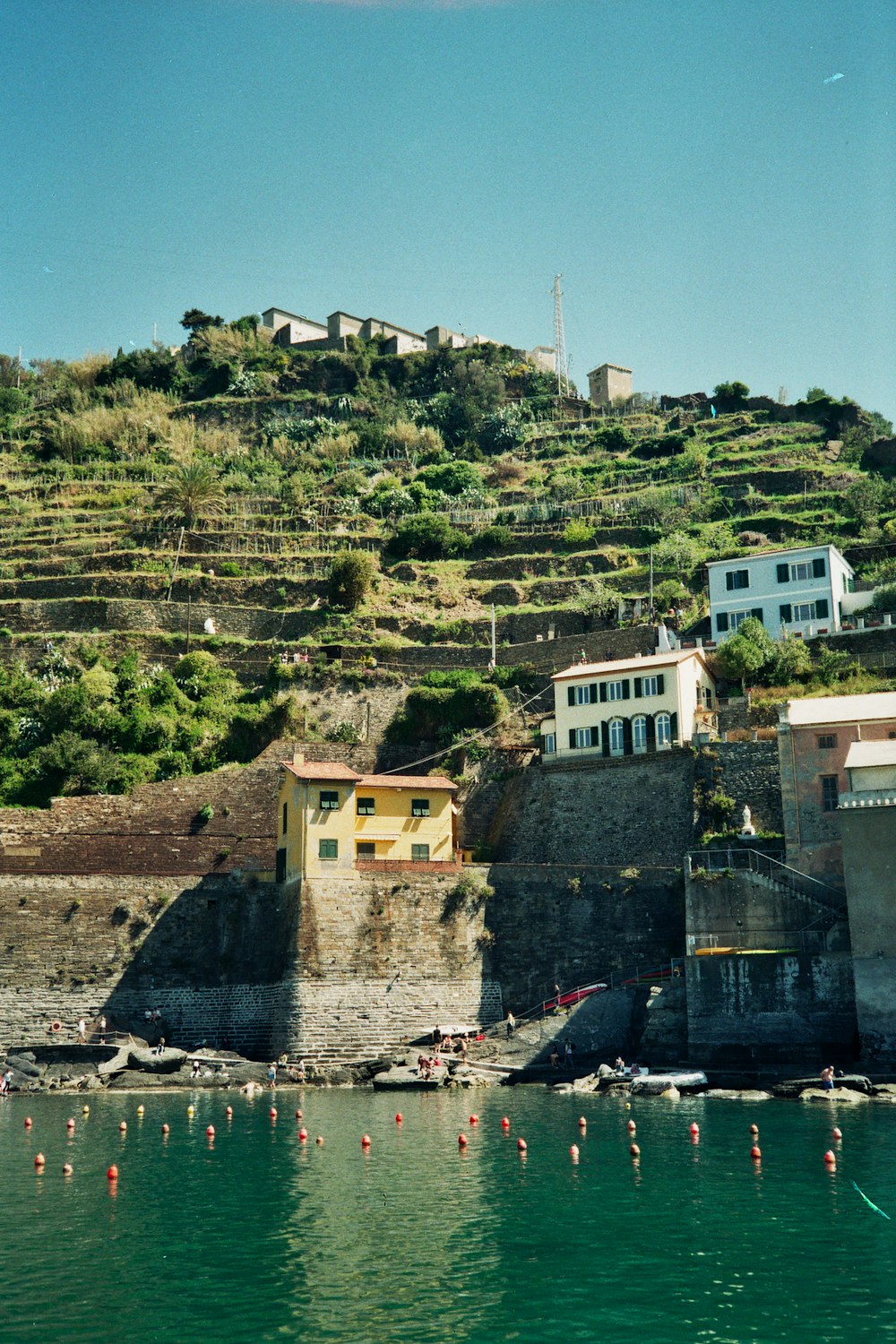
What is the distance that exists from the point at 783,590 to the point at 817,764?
16.4m

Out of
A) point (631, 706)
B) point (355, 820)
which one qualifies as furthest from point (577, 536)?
point (355, 820)

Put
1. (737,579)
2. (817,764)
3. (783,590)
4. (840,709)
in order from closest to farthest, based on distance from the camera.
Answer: (817,764)
(840,709)
(783,590)
(737,579)

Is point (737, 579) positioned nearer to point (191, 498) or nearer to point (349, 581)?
point (349, 581)

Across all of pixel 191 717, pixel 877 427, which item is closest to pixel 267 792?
pixel 191 717

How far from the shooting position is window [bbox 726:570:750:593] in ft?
213

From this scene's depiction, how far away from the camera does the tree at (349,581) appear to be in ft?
233

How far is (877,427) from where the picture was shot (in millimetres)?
98125

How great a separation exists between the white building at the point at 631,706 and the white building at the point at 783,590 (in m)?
6.40

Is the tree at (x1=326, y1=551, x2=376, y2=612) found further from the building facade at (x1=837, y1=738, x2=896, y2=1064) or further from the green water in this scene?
the green water

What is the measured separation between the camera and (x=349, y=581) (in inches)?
2798

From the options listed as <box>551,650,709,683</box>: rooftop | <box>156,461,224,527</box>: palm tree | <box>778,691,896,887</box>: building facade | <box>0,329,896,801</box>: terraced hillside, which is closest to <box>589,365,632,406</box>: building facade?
<box>0,329,896,801</box>: terraced hillside

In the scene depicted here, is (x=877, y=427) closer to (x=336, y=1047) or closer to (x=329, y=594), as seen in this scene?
(x=329, y=594)

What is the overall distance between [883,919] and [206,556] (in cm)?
4445

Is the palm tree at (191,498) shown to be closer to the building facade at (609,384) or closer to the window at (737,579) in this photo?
the window at (737,579)
